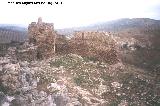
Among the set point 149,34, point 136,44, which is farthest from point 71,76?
point 149,34

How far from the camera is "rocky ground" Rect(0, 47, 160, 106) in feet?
76.8

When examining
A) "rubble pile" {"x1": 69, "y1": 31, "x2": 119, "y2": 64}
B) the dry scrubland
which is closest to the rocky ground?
the dry scrubland

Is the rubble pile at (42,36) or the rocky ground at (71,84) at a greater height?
the rubble pile at (42,36)

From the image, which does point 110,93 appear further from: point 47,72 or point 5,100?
point 5,100

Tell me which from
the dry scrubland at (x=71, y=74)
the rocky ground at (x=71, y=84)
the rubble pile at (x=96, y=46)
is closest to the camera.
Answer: the rocky ground at (x=71, y=84)

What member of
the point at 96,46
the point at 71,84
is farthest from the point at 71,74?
the point at 96,46

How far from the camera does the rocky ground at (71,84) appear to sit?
922 inches

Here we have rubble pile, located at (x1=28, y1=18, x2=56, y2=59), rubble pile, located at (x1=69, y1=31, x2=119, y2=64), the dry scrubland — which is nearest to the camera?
the dry scrubland

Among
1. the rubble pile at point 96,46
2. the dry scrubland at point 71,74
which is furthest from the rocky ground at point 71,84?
the rubble pile at point 96,46

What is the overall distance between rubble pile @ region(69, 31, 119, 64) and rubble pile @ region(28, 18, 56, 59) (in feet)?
6.24

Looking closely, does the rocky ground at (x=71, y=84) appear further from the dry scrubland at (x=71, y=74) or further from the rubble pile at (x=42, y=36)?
the rubble pile at (x=42, y=36)

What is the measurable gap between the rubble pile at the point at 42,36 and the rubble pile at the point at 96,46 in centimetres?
190

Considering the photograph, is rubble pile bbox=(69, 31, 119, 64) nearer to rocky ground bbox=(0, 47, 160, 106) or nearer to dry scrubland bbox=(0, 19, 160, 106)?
dry scrubland bbox=(0, 19, 160, 106)

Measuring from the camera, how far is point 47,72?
26.0 meters
